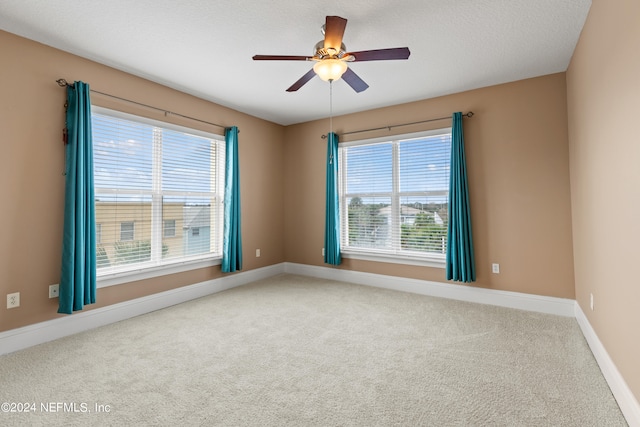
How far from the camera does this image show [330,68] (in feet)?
7.77

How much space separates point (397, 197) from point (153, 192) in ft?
10.7

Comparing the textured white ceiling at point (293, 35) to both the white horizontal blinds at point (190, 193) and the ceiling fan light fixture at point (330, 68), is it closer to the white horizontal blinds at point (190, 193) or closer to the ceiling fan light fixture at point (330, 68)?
the ceiling fan light fixture at point (330, 68)

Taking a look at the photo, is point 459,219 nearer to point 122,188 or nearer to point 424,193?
point 424,193

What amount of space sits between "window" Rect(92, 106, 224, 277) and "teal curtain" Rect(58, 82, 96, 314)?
0.82ft

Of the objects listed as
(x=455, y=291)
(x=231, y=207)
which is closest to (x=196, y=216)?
(x=231, y=207)

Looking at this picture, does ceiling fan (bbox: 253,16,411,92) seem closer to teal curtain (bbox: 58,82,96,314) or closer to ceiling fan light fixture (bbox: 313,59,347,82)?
ceiling fan light fixture (bbox: 313,59,347,82)

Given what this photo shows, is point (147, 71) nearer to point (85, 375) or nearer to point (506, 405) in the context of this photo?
point (85, 375)

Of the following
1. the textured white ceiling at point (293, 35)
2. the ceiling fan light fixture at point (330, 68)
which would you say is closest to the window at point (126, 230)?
the textured white ceiling at point (293, 35)

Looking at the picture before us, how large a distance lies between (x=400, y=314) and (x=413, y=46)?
2.77m

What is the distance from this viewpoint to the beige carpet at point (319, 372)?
178 cm

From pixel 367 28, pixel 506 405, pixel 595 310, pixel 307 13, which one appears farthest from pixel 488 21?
pixel 506 405

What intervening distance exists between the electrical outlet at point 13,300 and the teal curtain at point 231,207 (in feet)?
6.96

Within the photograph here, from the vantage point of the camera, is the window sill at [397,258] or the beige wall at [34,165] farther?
the window sill at [397,258]

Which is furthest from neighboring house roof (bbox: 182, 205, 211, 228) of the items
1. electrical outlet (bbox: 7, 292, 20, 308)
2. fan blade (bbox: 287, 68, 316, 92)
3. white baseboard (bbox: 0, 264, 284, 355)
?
fan blade (bbox: 287, 68, 316, 92)
